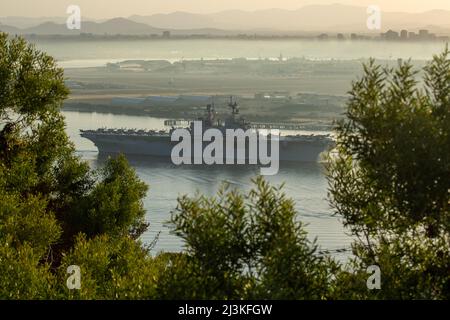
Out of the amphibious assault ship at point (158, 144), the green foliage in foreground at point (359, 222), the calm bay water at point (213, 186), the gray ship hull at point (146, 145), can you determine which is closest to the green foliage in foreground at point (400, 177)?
the green foliage in foreground at point (359, 222)

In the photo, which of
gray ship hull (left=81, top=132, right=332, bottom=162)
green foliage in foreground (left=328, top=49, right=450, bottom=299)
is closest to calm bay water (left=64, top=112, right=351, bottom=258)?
gray ship hull (left=81, top=132, right=332, bottom=162)

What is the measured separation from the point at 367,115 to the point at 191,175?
24708 mm

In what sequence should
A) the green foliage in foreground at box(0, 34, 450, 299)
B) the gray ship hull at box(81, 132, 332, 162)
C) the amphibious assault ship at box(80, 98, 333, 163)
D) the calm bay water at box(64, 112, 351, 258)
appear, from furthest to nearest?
the gray ship hull at box(81, 132, 332, 162) → the amphibious assault ship at box(80, 98, 333, 163) → the calm bay water at box(64, 112, 351, 258) → the green foliage in foreground at box(0, 34, 450, 299)

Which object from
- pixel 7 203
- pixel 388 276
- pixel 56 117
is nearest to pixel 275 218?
pixel 388 276

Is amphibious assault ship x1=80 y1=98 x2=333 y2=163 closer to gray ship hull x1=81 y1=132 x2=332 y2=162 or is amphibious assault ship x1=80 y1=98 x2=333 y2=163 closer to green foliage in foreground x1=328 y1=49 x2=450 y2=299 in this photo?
gray ship hull x1=81 y1=132 x2=332 y2=162

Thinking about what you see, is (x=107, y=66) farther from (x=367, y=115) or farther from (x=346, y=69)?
(x=367, y=115)

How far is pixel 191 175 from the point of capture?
29.1 m

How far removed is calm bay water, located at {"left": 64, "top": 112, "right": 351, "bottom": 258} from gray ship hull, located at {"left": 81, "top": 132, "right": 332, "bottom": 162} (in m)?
0.59

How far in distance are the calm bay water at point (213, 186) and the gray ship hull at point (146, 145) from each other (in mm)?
594

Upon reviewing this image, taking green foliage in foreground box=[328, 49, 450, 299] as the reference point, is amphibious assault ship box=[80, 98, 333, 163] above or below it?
below

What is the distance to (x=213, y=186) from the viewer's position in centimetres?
2708

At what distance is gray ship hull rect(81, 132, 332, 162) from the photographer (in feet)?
118

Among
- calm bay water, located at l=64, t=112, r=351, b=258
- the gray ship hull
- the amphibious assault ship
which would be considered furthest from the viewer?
the gray ship hull

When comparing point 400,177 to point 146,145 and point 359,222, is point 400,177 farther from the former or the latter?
point 146,145
